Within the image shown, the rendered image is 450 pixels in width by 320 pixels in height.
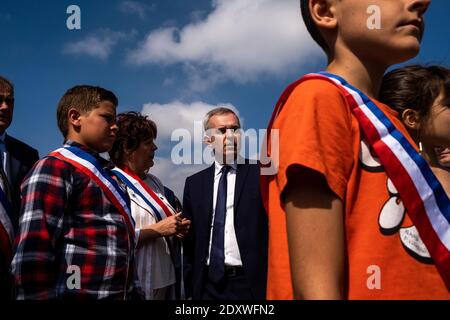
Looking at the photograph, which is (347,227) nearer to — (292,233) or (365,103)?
(292,233)

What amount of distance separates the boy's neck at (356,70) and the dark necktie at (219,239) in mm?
2295

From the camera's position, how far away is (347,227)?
36.9 inches

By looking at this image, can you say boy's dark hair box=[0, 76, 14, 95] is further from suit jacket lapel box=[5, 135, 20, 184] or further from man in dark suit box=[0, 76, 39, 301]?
suit jacket lapel box=[5, 135, 20, 184]

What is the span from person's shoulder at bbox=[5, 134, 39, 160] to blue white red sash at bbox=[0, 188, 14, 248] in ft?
1.46

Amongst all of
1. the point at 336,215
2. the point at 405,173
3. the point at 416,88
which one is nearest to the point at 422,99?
the point at 416,88

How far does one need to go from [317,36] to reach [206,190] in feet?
7.82

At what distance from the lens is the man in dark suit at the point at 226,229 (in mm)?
3186

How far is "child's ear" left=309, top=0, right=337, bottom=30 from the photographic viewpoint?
3.89 ft

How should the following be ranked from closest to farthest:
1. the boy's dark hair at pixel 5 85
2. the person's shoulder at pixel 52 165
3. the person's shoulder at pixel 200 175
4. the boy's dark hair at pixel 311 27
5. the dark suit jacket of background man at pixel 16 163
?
the boy's dark hair at pixel 311 27 → the person's shoulder at pixel 52 165 → the dark suit jacket of background man at pixel 16 163 → the boy's dark hair at pixel 5 85 → the person's shoulder at pixel 200 175

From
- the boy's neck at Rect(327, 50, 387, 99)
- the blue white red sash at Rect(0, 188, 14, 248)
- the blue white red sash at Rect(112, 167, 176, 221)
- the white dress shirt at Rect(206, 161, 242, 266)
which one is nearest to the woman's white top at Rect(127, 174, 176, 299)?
the blue white red sash at Rect(112, 167, 176, 221)

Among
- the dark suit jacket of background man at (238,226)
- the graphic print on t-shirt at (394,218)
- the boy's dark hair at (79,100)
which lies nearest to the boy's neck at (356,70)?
the graphic print on t-shirt at (394,218)

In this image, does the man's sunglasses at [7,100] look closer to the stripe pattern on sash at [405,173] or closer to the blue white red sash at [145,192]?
the blue white red sash at [145,192]

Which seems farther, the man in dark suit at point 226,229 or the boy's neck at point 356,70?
the man in dark suit at point 226,229

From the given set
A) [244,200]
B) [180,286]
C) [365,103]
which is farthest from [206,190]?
[365,103]
